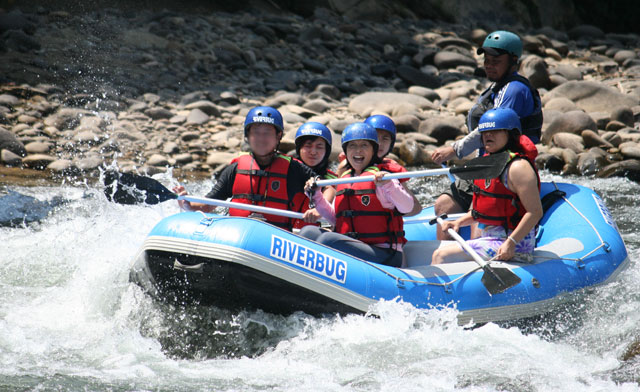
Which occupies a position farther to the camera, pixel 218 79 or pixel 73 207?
pixel 218 79

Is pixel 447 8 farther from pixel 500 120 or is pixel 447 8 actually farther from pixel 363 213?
pixel 363 213

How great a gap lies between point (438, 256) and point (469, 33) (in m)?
13.4

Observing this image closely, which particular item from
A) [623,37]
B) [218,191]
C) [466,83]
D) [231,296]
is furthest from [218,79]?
[623,37]

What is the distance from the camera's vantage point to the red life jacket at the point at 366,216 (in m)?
4.84

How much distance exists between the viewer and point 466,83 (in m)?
13.4

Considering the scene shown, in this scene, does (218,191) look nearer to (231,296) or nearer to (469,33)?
(231,296)

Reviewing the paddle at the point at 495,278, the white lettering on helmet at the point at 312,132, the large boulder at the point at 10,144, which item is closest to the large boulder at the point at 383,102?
the large boulder at the point at 10,144

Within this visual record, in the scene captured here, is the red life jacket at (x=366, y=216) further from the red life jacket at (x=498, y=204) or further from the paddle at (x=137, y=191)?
the red life jacket at (x=498, y=204)

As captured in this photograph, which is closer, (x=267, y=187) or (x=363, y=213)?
(x=363, y=213)

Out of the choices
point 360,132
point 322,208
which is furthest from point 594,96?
point 322,208

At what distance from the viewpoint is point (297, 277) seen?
4.41 metres

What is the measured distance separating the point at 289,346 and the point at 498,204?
1.74m

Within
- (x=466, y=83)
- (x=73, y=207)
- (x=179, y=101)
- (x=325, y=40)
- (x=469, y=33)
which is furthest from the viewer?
(x=469, y=33)

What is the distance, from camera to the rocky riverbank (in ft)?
32.1
